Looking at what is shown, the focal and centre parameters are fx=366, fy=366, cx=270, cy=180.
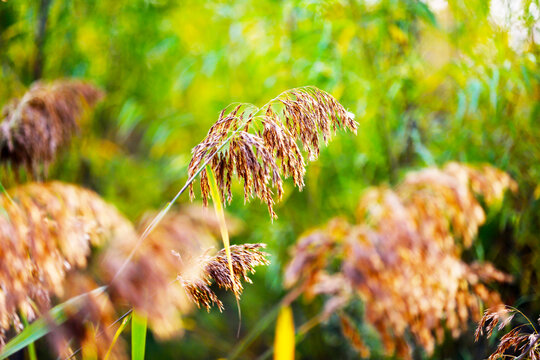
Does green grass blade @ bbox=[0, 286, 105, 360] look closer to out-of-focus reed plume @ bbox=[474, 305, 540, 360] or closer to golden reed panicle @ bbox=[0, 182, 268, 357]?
golden reed panicle @ bbox=[0, 182, 268, 357]

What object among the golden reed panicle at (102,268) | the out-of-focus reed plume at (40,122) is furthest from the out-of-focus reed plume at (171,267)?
the out-of-focus reed plume at (40,122)

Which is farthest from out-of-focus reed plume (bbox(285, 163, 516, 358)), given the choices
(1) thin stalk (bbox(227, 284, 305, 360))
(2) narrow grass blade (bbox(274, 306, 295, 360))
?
(2) narrow grass blade (bbox(274, 306, 295, 360))

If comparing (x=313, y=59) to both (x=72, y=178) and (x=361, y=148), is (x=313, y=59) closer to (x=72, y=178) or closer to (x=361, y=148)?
(x=361, y=148)

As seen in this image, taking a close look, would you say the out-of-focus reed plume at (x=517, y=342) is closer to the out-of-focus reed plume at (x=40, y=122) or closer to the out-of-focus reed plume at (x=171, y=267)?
the out-of-focus reed plume at (x=171, y=267)

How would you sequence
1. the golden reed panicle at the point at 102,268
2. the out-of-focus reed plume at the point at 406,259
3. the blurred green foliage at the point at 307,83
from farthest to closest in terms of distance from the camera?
the blurred green foliage at the point at 307,83 < the out-of-focus reed plume at the point at 406,259 < the golden reed panicle at the point at 102,268

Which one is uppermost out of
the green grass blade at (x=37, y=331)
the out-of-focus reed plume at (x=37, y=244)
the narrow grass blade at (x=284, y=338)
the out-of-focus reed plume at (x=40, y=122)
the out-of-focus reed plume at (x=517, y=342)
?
the out-of-focus reed plume at (x=40, y=122)

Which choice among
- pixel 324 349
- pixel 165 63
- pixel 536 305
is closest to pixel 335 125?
pixel 536 305

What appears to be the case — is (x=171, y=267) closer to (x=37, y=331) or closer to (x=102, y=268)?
(x=102, y=268)
